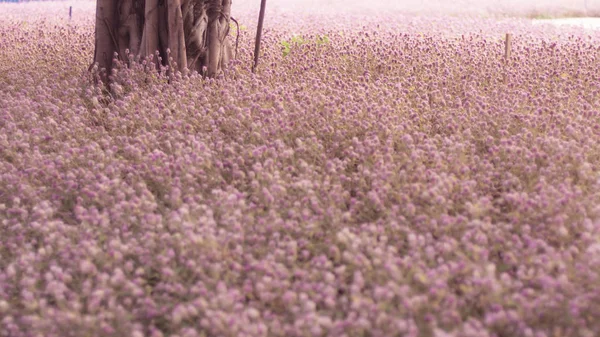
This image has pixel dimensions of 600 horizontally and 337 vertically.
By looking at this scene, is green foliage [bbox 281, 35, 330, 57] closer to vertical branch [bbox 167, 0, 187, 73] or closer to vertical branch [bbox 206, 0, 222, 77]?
vertical branch [bbox 206, 0, 222, 77]

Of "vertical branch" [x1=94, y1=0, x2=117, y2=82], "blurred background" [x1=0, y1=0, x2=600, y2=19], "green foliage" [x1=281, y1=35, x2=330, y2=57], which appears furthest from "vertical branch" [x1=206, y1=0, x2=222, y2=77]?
"blurred background" [x1=0, y1=0, x2=600, y2=19]

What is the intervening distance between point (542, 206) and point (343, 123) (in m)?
1.84

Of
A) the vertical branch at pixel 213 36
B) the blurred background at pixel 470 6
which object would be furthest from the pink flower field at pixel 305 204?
the blurred background at pixel 470 6

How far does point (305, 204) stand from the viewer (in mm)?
3361

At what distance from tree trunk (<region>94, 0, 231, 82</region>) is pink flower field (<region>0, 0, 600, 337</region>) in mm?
239

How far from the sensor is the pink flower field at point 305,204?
2.58m

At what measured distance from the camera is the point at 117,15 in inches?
234

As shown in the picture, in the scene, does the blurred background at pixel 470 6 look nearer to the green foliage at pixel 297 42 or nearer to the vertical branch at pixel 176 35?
the green foliage at pixel 297 42

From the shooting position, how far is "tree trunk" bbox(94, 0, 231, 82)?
570 cm

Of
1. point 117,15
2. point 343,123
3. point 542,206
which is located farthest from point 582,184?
point 117,15

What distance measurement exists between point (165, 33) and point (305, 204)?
3.13 metres

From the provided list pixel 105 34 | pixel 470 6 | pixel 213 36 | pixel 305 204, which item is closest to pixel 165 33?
pixel 213 36

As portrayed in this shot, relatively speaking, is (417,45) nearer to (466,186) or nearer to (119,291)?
(466,186)

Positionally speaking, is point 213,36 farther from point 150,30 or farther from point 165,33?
point 150,30
